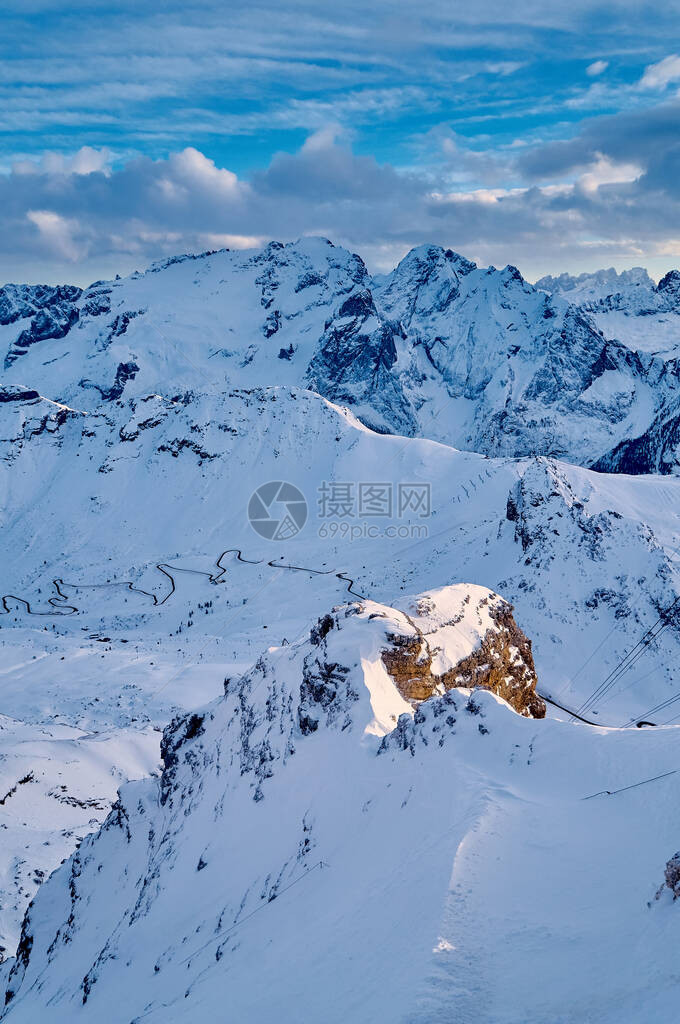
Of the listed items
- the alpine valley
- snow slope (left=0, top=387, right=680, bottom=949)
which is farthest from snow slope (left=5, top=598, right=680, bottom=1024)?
snow slope (left=0, top=387, right=680, bottom=949)

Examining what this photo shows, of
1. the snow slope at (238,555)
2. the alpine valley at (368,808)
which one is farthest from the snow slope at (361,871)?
the snow slope at (238,555)

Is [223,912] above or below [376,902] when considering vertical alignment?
below

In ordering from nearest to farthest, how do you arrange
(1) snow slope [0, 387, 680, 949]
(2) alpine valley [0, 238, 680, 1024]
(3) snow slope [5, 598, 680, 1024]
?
(3) snow slope [5, 598, 680, 1024], (2) alpine valley [0, 238, 680, 1024], (1) snow slope [0, 387, 680, 949]

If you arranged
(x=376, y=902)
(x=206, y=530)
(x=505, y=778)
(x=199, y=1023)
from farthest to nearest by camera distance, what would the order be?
(x=206, y=530)
(x=505, y=778)
(x=376, y=902)
(x=199, y=1023)

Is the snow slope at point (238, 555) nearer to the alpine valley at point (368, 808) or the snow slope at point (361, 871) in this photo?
the alpine valley at point (368, 808)

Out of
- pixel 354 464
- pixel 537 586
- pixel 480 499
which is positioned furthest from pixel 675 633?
pixel 354 464

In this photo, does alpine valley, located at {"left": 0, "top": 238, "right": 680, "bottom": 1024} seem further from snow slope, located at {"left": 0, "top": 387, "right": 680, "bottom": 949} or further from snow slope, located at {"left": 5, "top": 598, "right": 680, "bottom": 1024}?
snow slope, located at {"left": 0, "top": 387, "right": 680, "bottom": 949}

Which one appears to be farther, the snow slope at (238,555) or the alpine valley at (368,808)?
the snow slope at (238,555)

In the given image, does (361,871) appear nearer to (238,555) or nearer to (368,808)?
(368,808)

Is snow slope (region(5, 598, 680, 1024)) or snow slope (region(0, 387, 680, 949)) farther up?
snow slope (region(5, 598, 680, 1024))

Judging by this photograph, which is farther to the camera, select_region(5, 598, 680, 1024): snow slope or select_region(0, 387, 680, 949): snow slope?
select_region(0, 387, 680, 949): snow slope

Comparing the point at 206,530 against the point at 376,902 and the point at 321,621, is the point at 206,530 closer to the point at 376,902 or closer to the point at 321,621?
the point at 321,621
